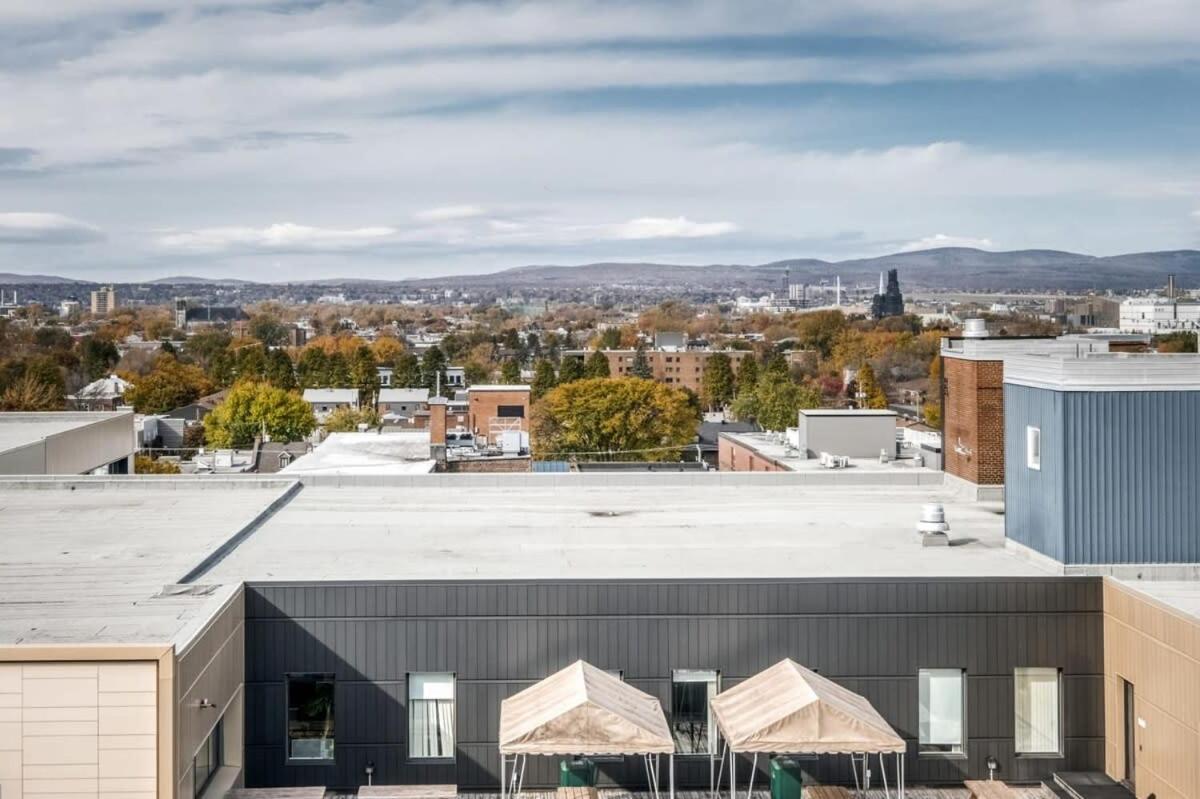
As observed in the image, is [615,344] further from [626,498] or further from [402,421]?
[626,498]

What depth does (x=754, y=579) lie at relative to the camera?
15305 mm

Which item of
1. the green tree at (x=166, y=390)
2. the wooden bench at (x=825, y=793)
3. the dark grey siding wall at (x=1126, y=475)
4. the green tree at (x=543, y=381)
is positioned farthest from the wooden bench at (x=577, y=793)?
the green tree at (x=166, y=390)

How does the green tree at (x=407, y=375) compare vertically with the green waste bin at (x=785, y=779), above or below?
above

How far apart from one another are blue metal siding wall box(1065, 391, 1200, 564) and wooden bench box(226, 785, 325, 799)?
9182 millimetres

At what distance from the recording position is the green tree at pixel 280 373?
124m

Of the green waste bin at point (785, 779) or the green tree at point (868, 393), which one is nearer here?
the green waste bin at point (785, 779)

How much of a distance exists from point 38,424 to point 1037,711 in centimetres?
2530

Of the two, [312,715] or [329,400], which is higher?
[329,400]

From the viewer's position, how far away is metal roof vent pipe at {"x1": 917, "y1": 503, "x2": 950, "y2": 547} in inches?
711

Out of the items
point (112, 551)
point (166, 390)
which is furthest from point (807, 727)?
point (166, 390)

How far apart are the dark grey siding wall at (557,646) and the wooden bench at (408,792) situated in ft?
1.25

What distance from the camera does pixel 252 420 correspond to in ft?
295

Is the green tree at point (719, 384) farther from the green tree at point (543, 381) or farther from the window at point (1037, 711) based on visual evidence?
the window at point (1037, 711)

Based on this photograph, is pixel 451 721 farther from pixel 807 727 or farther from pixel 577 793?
pixel 807 727
